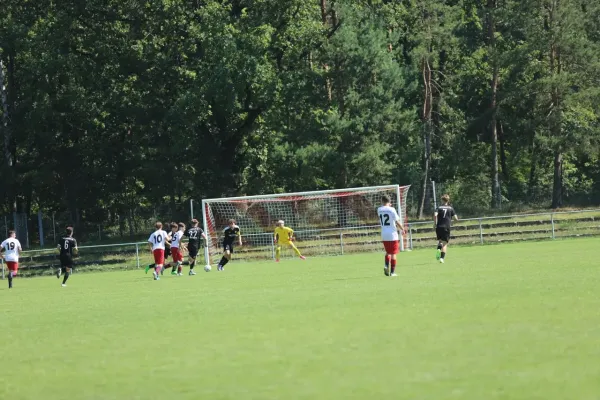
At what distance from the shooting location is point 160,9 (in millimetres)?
51156

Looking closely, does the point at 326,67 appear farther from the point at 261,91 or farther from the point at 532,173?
the point at 532,173

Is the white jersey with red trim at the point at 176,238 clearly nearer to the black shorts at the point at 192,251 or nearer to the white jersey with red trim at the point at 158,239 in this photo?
the black shorts at the point at 192,251

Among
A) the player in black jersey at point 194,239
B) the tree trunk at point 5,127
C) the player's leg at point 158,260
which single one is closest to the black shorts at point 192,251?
the player in black jersey at point 194,239

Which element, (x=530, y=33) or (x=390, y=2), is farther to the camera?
(x=390, y=2)

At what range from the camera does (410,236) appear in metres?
43.4

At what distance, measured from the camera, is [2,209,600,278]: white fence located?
4484 cm

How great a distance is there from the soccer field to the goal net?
2375 centimetres

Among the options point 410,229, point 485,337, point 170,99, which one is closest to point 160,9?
point 170,99

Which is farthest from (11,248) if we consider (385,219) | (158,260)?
(385,219)

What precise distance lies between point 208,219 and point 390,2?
21.2 metres

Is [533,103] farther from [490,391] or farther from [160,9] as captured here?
[490,391]

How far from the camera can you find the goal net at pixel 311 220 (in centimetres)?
4491

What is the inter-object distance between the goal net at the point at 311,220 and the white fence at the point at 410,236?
0.05m

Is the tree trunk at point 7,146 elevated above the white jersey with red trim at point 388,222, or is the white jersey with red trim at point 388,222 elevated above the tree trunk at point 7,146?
the tree trunk at point 7,146
